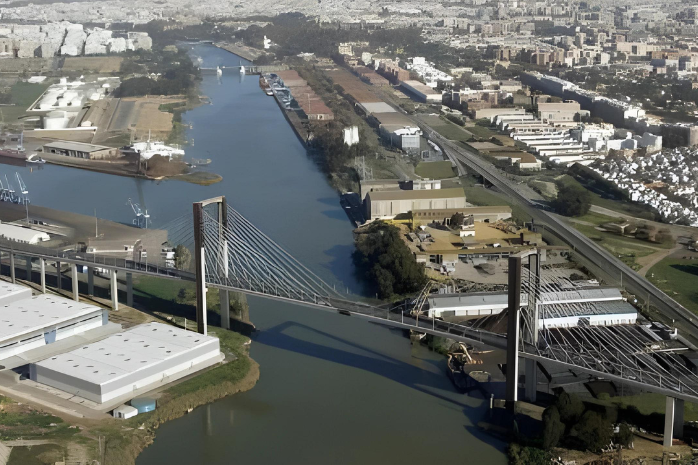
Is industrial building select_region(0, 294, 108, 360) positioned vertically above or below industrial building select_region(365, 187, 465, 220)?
below

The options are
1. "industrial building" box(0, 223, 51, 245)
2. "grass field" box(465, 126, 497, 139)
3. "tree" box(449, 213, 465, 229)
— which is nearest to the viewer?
"industrial building" box(0, 223, 51, 245)

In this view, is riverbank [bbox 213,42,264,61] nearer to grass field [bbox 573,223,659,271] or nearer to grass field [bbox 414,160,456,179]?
grass field [bbox 414,160,456,179]

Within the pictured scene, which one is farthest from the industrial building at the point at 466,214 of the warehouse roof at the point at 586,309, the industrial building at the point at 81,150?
the industrial building at the point at 81,150

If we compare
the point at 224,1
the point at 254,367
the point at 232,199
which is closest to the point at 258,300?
the point at 254,367

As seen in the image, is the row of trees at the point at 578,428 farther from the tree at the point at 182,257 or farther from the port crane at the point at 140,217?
the port crane at the point at 140,217

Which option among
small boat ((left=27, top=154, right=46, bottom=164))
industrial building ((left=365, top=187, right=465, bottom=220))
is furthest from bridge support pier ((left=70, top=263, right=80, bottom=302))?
small boat ((left=27, top=154, right=46, bottom=164))

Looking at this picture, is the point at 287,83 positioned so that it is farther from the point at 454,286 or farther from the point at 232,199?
the point at 454,286
